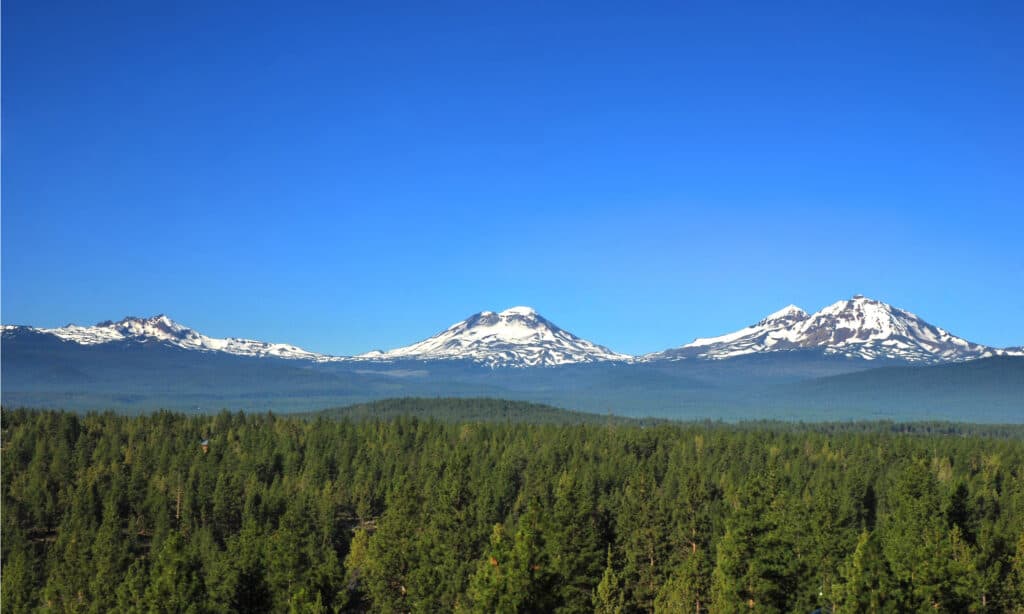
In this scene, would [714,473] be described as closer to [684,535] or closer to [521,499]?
[521,499]

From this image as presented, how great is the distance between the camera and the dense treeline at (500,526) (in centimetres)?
6738

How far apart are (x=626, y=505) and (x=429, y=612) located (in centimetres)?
3626

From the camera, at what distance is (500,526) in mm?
103812

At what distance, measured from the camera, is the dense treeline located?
67375 mm

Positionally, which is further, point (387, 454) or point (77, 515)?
point (387, 454)

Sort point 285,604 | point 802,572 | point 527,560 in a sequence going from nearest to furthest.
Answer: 1. point 527,560
2. point 285,604
3. point 802,572

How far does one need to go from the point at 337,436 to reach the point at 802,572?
132 meters

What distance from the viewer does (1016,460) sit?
174 meters

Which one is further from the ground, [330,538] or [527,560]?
[527,560]

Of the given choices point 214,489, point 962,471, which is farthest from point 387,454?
point 962,471

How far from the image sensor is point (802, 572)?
81812 mm

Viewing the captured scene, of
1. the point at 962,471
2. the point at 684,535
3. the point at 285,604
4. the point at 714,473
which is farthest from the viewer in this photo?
the point at 962,471

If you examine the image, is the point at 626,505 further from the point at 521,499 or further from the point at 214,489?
the point at 214,489

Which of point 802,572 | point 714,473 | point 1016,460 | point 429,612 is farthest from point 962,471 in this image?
point 429,612
